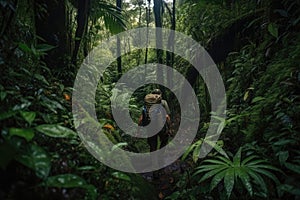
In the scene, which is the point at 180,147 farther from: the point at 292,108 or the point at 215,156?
the point at 292,108

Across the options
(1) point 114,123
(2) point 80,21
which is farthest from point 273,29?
(2) point 80,21

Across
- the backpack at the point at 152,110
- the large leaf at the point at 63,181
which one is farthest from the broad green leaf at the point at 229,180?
the backpack at the point at 152,110

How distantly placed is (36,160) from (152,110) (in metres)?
3.68

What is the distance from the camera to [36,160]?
1530mm

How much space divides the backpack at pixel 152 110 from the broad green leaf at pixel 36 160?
362 cm

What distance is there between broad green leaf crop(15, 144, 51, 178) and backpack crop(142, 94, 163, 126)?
3.62 m

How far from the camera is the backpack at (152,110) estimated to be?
5133 mm

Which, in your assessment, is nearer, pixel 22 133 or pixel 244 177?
pixel 22 133

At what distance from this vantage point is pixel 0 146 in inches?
51.0

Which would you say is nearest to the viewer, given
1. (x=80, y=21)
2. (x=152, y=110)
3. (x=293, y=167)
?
(x=293, y=167)

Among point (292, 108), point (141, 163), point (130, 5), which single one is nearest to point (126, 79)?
point (130, 5)

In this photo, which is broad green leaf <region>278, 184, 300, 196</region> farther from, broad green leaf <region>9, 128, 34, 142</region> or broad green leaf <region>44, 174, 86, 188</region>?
broad green leaf <region>9, 128, 34, 142</region>

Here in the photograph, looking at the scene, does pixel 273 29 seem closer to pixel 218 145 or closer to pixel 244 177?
pixel 218 145

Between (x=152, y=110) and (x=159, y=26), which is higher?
(x=159, y=26)
